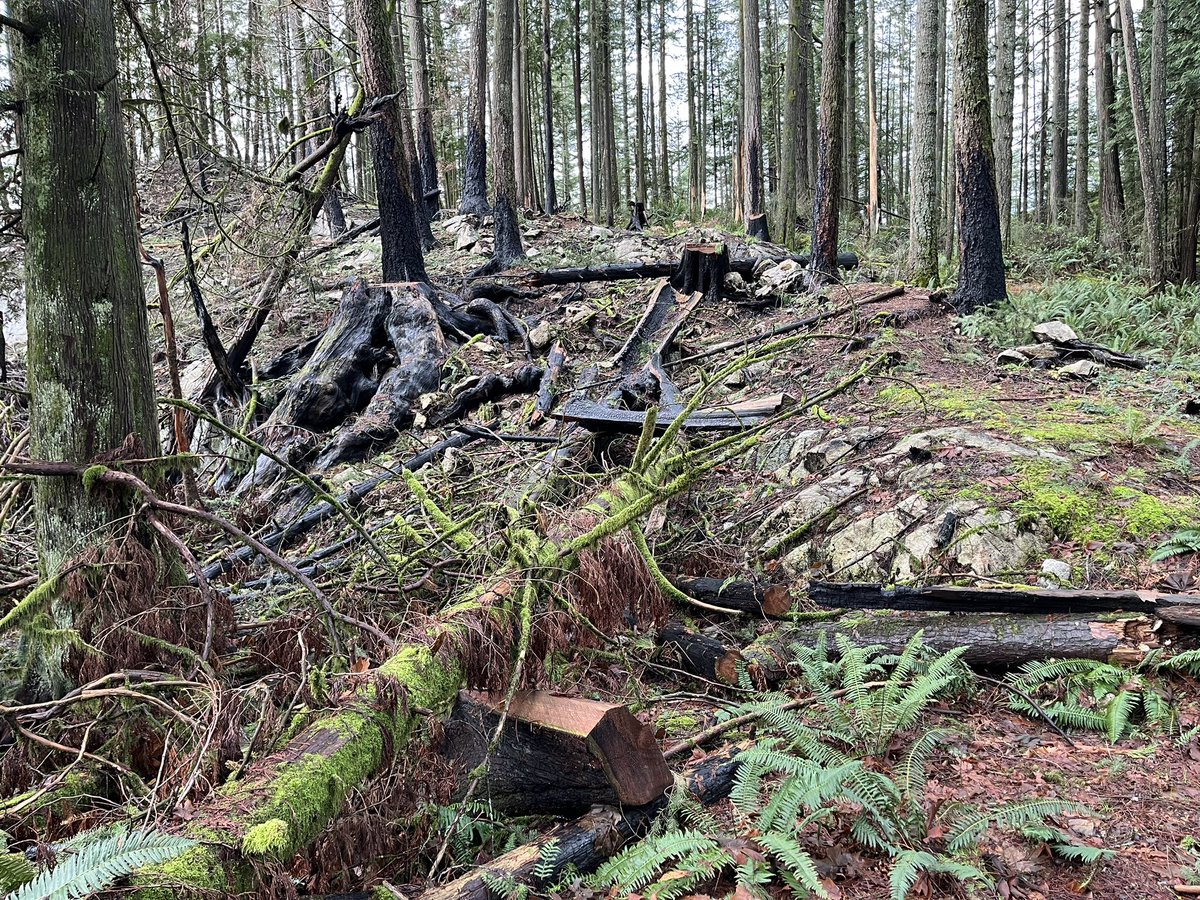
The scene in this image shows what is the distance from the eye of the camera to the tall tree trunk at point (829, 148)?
11727mm

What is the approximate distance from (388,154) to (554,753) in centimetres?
1040

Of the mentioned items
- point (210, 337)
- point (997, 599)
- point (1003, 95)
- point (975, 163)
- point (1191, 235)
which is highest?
point (1003, 95)

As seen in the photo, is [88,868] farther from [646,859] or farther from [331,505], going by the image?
[331,505]

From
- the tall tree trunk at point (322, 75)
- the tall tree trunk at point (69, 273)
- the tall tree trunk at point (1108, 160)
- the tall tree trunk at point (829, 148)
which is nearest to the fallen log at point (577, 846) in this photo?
the tall tree trunk at point (69, 273)

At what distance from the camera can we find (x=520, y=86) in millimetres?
22656

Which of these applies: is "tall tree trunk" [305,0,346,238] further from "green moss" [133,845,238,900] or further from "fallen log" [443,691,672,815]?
"green moss" [133,845,238,900]

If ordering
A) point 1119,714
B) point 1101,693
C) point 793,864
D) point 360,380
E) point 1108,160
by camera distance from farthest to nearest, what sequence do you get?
point 1108,160
point 360,380
point 1101,693
point 1119,714
point 793,864

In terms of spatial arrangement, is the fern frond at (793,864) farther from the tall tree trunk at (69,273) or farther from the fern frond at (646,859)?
the tall tree trunk at (69,273)

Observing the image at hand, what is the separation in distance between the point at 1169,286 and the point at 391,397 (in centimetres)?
1299

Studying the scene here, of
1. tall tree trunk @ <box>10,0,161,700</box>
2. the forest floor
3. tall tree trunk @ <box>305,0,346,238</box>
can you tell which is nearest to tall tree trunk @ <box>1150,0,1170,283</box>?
the forest floor

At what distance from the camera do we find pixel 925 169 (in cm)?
1152

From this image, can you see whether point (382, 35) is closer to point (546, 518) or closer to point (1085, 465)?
point (546, 518)

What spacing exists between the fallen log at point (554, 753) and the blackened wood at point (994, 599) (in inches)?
73.4

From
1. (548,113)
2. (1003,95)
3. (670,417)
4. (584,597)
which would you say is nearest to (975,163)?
(670,417)
